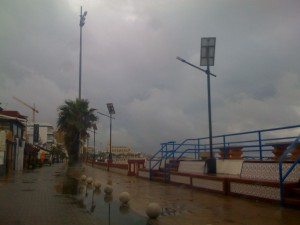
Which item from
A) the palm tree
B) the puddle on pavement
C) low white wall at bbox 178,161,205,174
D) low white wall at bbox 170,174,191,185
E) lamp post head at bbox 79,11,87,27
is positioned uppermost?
lamp post head at bbox 79,11,87,27

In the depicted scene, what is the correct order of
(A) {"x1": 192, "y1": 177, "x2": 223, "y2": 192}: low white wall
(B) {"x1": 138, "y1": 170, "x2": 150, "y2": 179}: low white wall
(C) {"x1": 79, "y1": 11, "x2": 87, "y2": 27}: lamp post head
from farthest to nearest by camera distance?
(C) {"x1": 79, "y1": 11, "x2": 87, "y2": 27}: lamp post head < (B) {"x1": 138, "y1": 170, "x2": 150, "y2": 179}: low white wall < (A) {"x1": 192, "y1": 177, "x2": 223, "y2": 192}: low white wall

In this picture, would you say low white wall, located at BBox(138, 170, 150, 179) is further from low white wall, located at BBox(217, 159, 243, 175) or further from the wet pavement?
the wet pavement

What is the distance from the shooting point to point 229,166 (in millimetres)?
15648

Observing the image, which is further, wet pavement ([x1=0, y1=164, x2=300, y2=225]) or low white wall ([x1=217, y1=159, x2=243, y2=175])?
low white wall ([x1=217, y1=159, x2=243, y2=175])

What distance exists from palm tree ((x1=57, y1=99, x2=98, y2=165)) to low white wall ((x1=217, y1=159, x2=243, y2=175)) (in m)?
30.4

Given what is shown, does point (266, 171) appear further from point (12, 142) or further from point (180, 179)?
point (12, 142)

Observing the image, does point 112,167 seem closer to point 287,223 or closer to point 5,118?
point 5,118

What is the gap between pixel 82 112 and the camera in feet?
150

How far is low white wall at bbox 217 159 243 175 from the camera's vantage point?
15120mm

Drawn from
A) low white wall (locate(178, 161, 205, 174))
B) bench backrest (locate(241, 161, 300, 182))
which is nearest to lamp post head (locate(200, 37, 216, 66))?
low white wall (locate(178, 161, 205, 174))

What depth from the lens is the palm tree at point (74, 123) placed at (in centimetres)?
4438

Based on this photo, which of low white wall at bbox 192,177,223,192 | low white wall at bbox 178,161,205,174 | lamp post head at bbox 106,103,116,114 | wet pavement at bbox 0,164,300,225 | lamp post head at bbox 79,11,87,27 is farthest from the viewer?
lamp post head at bbox 79,11,87,27

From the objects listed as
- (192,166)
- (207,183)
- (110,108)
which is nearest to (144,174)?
(192,166)

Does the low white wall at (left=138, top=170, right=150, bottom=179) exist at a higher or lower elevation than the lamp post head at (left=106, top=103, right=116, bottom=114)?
lower
